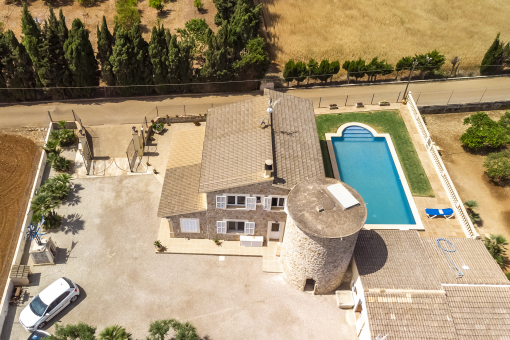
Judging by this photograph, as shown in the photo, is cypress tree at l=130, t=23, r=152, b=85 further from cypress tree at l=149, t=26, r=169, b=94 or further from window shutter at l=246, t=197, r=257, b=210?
window shutter at l=246, t=197, r=257, b=210

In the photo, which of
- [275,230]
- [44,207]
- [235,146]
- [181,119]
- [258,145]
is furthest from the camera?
[181,119]

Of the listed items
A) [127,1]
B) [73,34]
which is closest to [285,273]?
[73,34]

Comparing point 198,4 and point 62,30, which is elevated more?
point 62,30

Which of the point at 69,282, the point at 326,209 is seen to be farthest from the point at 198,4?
the point at 69,282

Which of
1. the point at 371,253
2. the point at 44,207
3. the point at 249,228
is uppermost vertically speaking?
the point at 371,253

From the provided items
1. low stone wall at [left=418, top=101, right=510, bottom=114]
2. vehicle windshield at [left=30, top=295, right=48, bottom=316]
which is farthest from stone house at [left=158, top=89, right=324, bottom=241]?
low stone wall at [left=418, top=101, right=510, bottom=114]

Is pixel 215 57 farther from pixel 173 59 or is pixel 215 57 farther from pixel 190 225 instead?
pixel 190 225

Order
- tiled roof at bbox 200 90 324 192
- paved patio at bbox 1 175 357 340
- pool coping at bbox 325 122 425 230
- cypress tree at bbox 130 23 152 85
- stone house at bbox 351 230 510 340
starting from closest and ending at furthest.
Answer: stone house at bbox 351 230 510 340
paved patio at bbox 1 175 357 340
tiled roof at bbox 200 90 324 192
pool coping at bbox 325 122 425 230
cypress tree at bbox 130 23 152 85
